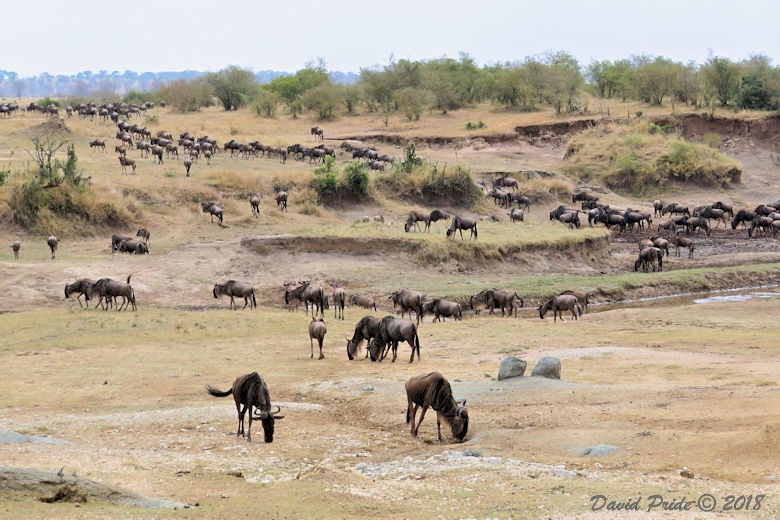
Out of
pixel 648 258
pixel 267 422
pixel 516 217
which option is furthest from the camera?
pixel 516 217

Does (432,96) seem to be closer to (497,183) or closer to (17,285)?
(497,183)

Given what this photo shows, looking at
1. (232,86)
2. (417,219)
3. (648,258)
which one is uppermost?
(232,86)

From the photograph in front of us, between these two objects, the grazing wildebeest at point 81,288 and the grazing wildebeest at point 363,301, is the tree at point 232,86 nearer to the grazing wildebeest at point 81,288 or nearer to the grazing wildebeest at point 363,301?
the grazing wildebeest at point 363,301

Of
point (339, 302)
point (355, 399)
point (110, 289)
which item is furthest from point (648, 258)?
point (355, 399)

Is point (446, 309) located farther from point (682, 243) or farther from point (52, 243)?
point (682, 243)

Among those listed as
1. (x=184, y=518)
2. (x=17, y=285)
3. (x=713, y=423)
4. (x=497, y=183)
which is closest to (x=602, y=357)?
(x=713, y=423)

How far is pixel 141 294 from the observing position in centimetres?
3130

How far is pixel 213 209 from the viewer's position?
41.7m

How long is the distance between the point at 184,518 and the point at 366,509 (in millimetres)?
1850

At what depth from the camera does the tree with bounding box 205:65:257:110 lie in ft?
275

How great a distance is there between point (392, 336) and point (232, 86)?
6651 cm

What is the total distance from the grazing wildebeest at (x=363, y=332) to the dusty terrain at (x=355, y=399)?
Result: 34cm

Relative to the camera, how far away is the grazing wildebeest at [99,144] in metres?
52.6

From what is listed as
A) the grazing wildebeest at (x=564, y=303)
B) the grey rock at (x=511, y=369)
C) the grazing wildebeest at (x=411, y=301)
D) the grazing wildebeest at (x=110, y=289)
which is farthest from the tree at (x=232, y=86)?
the grey rock at (x=511, y=369)
